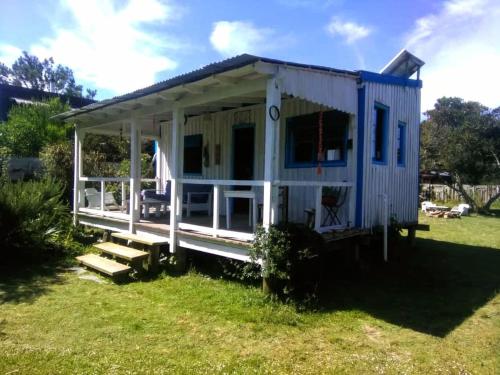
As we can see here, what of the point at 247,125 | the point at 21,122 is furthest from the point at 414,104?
the point at 21,122

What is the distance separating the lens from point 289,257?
15.2 ft

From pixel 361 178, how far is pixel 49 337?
514 cm

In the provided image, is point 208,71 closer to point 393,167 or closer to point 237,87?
point 237,87

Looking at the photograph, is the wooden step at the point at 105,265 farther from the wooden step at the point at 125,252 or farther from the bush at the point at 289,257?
the bush at the point at 289,257

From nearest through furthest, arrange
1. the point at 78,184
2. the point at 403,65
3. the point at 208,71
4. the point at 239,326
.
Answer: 1. the point at 239,326
2. the point at 208,71
3. the point at 403,65
4. the point at 78,184

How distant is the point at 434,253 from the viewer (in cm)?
846

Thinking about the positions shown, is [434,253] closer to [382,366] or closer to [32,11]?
[382,366]

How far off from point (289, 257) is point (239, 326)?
1.01 meters

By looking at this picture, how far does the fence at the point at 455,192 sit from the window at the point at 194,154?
17551mm

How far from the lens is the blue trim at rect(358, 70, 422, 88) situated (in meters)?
6.55

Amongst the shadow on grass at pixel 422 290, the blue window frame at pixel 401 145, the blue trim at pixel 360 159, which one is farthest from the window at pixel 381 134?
the shadow on grass at pixel 422 290

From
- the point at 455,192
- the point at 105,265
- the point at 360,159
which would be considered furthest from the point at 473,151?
the point at 105,265

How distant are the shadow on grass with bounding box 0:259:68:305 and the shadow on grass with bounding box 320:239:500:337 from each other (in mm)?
3978

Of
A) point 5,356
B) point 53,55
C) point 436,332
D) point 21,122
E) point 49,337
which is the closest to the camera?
point 5,356
